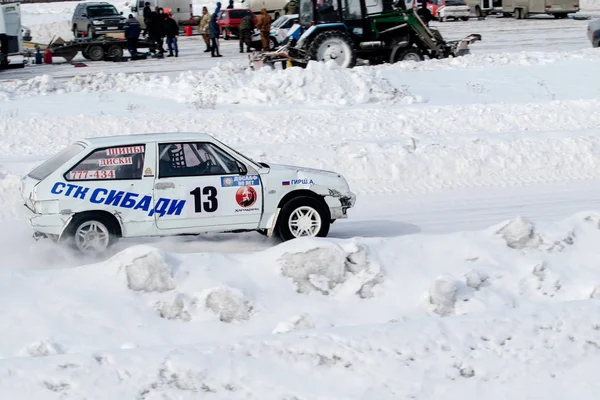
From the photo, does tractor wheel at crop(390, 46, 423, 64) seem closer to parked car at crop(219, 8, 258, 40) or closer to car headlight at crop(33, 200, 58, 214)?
car headlight at crop(33, 200, 58, 214)

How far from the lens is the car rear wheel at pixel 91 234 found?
403 inches

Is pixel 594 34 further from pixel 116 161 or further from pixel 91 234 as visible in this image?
pixel 91 234

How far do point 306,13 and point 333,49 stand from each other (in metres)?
1.50

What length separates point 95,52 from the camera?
106ft

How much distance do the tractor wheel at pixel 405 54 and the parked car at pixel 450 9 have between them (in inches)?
803

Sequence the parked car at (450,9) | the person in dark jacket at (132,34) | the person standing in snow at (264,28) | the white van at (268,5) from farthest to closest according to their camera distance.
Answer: the white van at (268,5) → the parked car at (450,9) → the person in dark jacket at (132,34) → the person standing in snow at (264,28)

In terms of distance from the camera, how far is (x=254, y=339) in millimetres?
6738

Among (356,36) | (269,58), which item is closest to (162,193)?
(269,58)

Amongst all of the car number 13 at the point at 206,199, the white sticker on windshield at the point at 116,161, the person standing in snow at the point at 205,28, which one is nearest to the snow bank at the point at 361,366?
the car number 13 at the point at 206,199

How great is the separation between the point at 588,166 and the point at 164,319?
9775mm

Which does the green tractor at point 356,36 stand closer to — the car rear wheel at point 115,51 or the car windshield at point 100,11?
the car rear wheel at point 115,51

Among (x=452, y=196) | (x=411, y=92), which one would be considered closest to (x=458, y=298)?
(x=452, y=196)

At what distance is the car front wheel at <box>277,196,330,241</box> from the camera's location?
426 inches

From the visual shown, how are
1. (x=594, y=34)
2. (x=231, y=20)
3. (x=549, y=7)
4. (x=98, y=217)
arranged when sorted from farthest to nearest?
(x=549, y=7) < (x=231, y=20) < (x=594, y=34) < (x=98, y=217)
